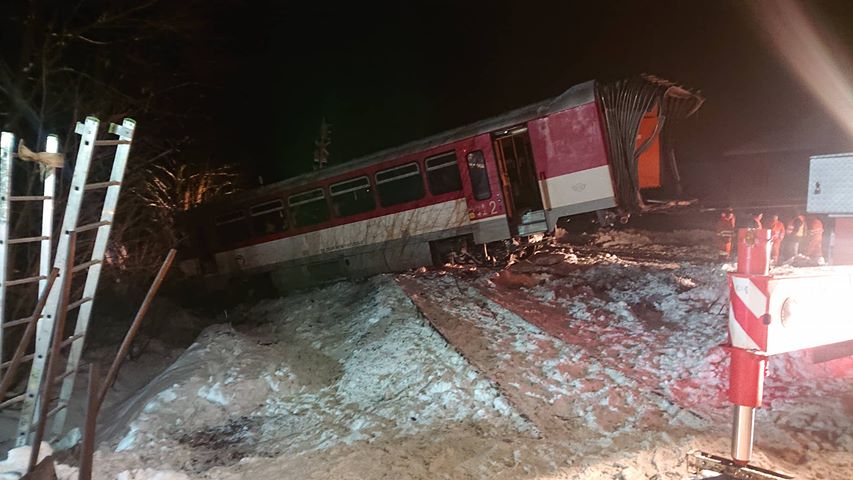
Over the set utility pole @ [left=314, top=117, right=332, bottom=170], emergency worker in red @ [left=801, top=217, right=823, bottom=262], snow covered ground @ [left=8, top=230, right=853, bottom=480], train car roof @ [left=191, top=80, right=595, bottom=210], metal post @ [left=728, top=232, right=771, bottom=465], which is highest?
utility pole @ [left=314, top=117, right=332, bottom=170]

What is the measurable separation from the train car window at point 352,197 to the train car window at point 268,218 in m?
2.07

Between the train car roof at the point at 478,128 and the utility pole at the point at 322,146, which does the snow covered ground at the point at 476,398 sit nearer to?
the train car roof at the point at 478,128

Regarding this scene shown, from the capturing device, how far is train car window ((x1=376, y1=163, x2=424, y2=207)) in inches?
455

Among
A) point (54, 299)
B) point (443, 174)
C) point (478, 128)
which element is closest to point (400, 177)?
point (443, 174)

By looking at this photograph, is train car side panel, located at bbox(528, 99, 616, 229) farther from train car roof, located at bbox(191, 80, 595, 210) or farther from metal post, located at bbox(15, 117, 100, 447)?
metal post, located at bbox(15, 117, 100, 447)

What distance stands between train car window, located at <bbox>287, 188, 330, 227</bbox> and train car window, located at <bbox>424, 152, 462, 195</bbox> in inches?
127

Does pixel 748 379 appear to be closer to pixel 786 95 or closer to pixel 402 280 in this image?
pixel 402 280

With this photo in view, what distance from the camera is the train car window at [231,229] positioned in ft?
51.1

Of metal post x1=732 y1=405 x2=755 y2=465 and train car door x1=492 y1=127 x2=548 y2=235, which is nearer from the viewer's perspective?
metal post x1=732 y1=405 x2=755 y2=465

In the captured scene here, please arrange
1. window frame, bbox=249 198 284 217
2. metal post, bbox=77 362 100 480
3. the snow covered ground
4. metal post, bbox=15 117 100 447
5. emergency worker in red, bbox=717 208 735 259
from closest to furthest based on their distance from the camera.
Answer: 1. metal post, bbox=77 362 100 480
2. the snow covered ground
3. metal post, bbox=15 117 100 447
4. emergency worker in red, bbox=717 208 735 259
5. window frame, bbox=249 198 284 217

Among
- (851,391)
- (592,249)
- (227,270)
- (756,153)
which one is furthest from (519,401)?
(756,153)

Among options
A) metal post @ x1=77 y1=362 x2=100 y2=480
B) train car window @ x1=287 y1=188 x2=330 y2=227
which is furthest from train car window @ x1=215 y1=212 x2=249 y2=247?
metal post @ x1=77 y1=362 x2=100 y2=480

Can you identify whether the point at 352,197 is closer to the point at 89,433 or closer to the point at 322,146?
the point at 89,433

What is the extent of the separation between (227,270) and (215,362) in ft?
35.8
